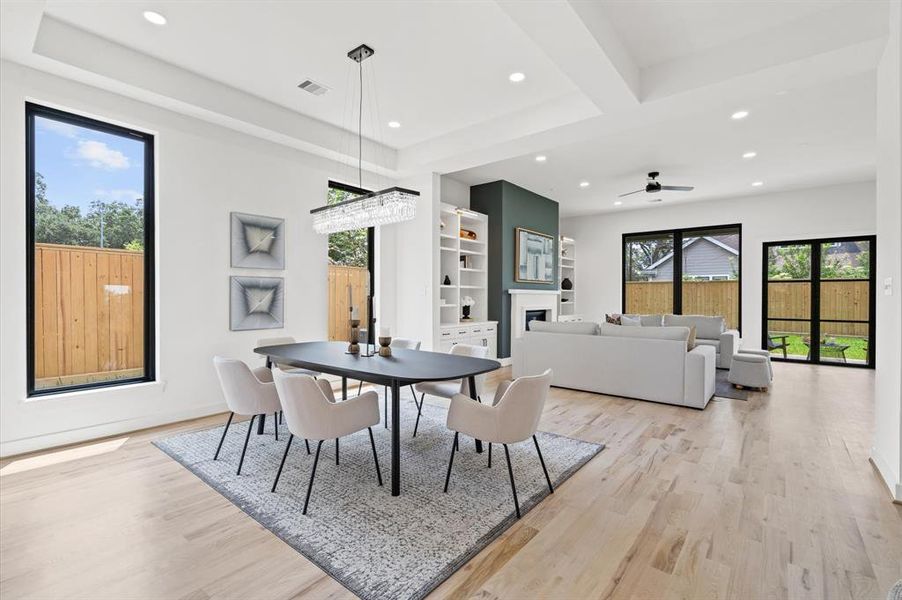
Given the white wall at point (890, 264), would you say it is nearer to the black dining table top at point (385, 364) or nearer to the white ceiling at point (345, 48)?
the white ceiling at point (345, 48)

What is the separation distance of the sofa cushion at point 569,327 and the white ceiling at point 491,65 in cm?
218

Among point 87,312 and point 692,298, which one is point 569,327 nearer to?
point 692,298

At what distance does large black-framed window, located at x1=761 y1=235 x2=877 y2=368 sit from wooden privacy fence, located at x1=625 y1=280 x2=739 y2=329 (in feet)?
1.70

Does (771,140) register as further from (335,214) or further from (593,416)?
(335,214)

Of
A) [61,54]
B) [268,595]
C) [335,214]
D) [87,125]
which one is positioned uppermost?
[61,54]

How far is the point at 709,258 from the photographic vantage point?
27.2 ft

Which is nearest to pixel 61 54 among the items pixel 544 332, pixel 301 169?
pixel 301 169

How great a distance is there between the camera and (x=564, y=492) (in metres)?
2.54

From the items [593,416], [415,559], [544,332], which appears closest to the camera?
[415,559]

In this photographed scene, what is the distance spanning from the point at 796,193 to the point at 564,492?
7.81 m

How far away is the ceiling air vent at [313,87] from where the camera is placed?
380 centimetres

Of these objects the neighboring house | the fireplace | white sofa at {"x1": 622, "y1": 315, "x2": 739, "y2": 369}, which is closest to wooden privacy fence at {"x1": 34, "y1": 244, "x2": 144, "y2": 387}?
the fireplace

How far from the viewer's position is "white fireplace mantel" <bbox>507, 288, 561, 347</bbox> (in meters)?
7.02

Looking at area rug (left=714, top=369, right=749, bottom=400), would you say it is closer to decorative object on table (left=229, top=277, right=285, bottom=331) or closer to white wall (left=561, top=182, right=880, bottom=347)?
white wall (left=561, top=182, right=880, bottom=347)
